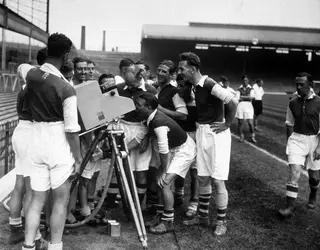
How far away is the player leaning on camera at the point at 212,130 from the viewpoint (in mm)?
4680

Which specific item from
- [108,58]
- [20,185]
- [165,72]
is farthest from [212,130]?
[108,58]

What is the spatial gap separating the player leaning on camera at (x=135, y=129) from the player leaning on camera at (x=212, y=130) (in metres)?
0.56

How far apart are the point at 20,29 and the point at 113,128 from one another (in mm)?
9215

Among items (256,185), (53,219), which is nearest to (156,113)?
(53,219)

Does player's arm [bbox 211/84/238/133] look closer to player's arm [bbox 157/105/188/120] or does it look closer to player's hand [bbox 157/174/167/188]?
player's arm [bbox 157/105/188/120]

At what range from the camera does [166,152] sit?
459cm

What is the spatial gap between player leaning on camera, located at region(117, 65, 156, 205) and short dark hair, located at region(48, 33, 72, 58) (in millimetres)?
1388

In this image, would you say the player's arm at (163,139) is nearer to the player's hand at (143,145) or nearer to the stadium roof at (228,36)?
the player's hand at (143,145)

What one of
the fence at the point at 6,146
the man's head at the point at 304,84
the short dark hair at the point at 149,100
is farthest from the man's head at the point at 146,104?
the fence at the point at 6,146

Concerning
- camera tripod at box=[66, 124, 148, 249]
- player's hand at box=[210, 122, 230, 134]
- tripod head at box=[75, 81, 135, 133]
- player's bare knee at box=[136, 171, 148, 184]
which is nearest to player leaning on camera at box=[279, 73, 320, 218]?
player's hand at box=[210, 122, 230, 134]

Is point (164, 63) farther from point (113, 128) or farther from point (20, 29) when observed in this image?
point (20, 29)

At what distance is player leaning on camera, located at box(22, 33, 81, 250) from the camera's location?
11.2ft

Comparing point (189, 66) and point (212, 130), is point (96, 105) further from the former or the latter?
point (212, 130)

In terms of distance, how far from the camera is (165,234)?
4.63m
